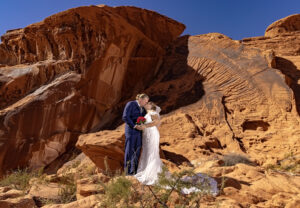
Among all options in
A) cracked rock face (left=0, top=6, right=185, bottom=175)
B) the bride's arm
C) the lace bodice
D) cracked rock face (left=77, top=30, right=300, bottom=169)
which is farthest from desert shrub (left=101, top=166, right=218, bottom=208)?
cracked rock face (left=0, top=6, right=185, bottom=175)

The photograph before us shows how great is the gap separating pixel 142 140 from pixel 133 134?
203 mm

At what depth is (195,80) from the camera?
363 inches

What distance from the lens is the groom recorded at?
13.9ft

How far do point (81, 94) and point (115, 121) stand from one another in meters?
1.72

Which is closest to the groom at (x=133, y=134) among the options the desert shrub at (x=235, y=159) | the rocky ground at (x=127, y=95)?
the rocky ground at (x=127, y=95)

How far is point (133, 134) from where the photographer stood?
4398 millimetres

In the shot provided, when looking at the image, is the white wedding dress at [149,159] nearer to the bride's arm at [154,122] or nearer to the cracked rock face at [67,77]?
the bride's arm at [154,122]

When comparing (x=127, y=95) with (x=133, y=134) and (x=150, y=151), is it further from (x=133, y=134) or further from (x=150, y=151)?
(x=150, y=151)

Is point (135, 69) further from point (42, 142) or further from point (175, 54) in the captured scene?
point (42, 142)

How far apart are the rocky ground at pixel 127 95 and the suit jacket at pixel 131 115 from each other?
1.19m

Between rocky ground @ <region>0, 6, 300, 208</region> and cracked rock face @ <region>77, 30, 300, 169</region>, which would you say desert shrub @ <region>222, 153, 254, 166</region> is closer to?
rocky ground @ <region>0, 6, 300, 208</region>

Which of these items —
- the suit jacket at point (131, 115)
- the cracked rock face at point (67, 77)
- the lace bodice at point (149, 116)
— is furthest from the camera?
the cracked rock face at point (67, 77)

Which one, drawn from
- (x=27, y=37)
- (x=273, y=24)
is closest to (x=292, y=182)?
(x=27, y=37)

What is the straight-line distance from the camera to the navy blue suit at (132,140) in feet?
13.8
